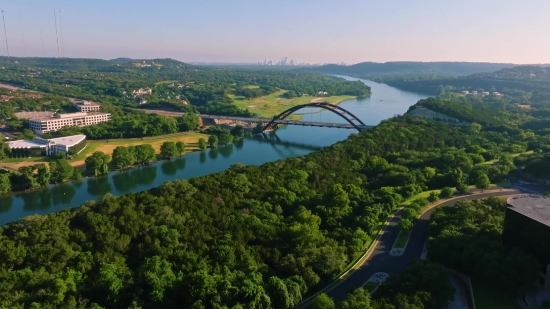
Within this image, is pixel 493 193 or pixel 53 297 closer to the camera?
pixel 53 297

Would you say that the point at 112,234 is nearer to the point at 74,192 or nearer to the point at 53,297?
the point at 53,297

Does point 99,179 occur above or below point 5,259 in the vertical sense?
below

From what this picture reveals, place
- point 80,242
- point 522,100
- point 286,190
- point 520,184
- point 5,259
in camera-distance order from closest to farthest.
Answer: point 5,259 < point 80,242 < point 286,190 < point 520,184 < point 522,100

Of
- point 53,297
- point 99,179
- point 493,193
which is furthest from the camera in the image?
point 99,179

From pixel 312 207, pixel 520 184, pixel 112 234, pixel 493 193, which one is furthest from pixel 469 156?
pixel 112 234

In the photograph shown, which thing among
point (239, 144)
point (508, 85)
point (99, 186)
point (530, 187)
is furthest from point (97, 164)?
point (508, 85)

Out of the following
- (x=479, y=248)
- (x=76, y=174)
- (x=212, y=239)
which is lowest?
(x=76, y=174)

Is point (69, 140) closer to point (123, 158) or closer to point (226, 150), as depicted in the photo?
point (123, 158)

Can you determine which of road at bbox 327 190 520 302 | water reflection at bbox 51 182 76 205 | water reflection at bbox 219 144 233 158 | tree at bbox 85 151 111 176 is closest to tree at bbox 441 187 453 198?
road at bbox 327 190 520 302
